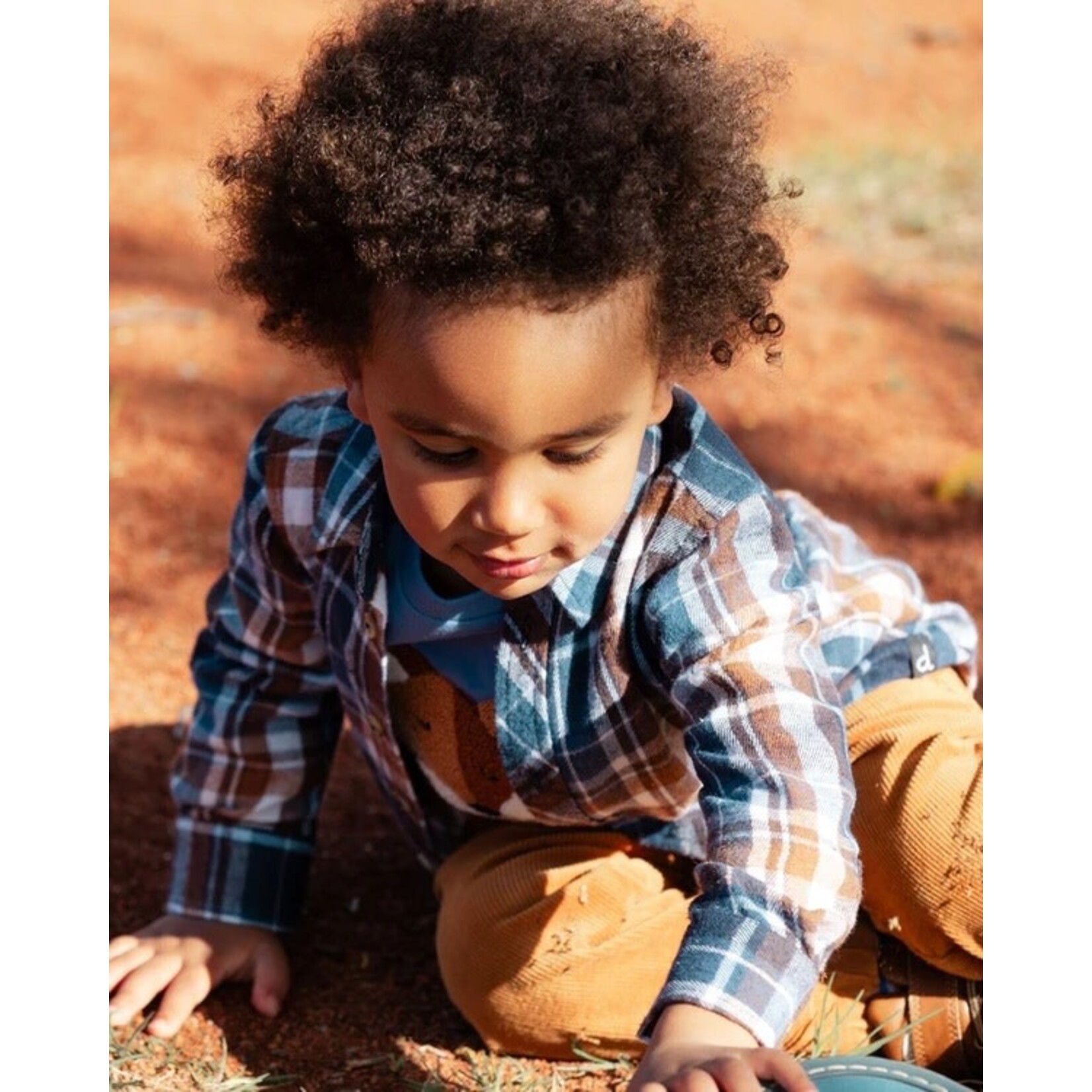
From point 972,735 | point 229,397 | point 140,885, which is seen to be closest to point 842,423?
point 229,397

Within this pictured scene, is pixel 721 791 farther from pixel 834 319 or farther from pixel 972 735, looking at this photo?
pixel 834 319

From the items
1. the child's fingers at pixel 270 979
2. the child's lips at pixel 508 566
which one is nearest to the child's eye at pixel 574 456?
the child's lips at pixel 508 566

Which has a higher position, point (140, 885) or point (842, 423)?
point (842, 423)

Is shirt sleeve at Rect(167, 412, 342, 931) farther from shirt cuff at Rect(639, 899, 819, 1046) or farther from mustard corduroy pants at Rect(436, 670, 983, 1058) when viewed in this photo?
shirt cuff at Rect(639, 899, 819, 1046)

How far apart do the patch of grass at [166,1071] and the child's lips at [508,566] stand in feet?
2.28

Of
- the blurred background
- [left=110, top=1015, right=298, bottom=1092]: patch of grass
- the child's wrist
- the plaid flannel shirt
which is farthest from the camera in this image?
the blurred background

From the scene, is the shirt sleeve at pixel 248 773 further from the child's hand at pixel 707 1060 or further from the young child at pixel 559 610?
the child's hand at pixel 707 1060

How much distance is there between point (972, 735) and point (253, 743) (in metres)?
0.95

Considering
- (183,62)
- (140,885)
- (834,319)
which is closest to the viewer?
(140,885)

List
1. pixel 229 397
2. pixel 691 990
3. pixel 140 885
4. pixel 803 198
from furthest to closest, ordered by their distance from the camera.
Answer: pixel 803 198
pixel 229 397
pixel 140 885
pixel 691 990

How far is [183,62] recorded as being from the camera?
6691mm

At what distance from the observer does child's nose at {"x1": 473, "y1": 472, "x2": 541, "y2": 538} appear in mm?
1725

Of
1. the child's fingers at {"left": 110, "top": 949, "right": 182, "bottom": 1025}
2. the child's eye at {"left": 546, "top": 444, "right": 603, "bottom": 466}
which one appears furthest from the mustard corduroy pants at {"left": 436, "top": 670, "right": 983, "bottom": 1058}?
the child's eye at {"left": 546, "top": 444, "right": 603, "bottom": 466}

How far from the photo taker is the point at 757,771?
70.7 inches
